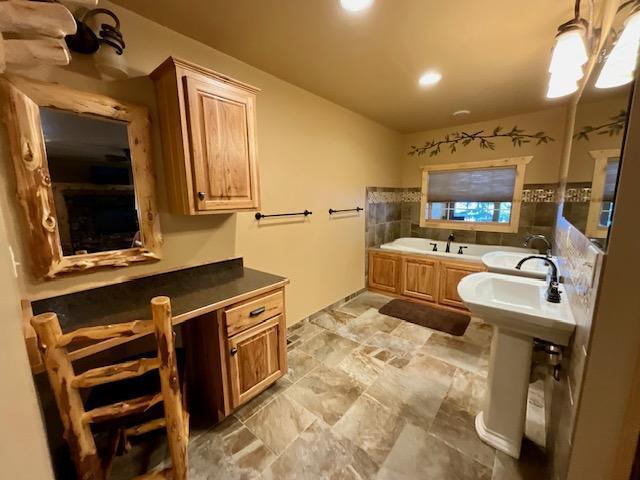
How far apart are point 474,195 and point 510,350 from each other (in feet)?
9.52

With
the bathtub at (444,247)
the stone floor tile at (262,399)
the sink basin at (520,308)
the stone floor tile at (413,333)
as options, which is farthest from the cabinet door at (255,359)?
the bathtub at (444,247)

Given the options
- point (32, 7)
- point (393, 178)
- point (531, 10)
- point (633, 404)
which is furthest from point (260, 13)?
point (393, 178)

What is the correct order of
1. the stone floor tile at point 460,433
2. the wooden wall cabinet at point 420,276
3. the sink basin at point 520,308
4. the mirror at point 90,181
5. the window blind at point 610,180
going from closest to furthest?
the window blind at point 610,180, the sink basin at point 520,308, the mirror at point 90,181, the stone floor tile at point 460,433, the wooden wall cabinet at point 420,276

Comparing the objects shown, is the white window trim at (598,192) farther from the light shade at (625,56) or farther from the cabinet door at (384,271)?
the cabinet door at (384,271)

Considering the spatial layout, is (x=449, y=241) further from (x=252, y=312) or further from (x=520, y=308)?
(x=252, y=312)

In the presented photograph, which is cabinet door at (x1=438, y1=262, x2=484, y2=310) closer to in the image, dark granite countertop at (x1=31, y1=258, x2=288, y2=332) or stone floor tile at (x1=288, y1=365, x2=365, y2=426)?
stone floor tile at (x1=288, y1=365, x2=365, y2=426)

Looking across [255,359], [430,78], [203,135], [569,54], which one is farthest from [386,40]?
[255,359]

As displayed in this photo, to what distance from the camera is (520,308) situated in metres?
1.26

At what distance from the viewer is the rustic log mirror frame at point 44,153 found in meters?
1.17

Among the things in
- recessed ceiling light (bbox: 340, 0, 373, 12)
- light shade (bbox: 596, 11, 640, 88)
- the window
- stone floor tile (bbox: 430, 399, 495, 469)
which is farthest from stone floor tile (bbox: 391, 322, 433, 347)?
recessed ceiling light (bbox: 340, 0, 373, 12)

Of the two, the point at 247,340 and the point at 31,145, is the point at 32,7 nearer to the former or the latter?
the point at 31,145

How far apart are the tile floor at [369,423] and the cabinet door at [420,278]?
0.99 meters

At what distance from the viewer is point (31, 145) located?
1.21 metres

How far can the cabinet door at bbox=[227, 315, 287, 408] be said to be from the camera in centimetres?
157
